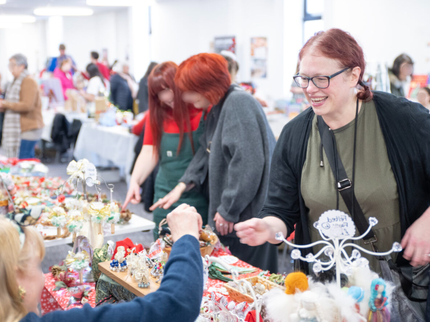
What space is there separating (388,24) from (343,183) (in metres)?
5.48

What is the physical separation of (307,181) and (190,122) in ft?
3.70

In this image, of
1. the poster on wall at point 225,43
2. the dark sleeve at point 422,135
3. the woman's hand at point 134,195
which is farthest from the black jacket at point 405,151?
the poster on wall at point 225,43

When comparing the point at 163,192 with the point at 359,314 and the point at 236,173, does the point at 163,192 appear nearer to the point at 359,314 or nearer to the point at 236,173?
the point at 236,173

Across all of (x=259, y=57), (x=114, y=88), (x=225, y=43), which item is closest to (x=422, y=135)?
(x=114, y=88)

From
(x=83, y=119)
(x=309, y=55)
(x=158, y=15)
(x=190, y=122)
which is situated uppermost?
(x=158, y=15)

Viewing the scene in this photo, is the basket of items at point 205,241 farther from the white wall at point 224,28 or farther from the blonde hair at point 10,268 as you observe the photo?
the white wall at point 224,28

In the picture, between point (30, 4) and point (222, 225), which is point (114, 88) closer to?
point (222, 225)

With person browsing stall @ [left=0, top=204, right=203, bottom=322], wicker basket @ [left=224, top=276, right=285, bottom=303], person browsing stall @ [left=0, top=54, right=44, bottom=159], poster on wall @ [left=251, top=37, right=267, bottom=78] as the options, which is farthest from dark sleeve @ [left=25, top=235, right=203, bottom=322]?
poster on wall @ [left=251, top=37, right=267, bottom=78]

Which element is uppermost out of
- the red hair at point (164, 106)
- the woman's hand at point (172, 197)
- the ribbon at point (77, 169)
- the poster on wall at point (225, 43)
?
the poster on wall at point (225, 43)

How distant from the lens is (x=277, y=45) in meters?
8.16

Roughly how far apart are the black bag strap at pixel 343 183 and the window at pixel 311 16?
703 centimetres

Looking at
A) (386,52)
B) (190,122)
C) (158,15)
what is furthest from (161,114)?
(158,15)

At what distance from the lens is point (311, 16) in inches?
321

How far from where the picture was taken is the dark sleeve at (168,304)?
36.9 inches
